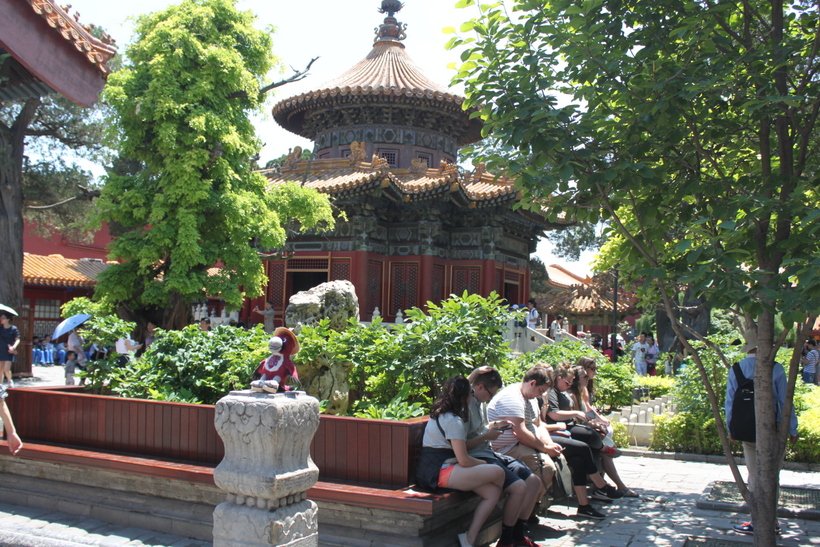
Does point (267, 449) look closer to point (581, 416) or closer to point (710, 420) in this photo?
point (581, 416)

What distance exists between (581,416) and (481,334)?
1211 millimetres

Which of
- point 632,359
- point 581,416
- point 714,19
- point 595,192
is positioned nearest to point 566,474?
point 581,416

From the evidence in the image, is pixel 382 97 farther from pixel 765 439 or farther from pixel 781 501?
pixel 765 439

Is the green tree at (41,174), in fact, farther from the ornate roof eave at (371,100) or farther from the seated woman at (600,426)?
the seated woman at (600,426)

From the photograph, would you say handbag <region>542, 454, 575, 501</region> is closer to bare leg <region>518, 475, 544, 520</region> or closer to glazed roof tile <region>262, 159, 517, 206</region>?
bare leg <region>518, 475, 544, 520</region>

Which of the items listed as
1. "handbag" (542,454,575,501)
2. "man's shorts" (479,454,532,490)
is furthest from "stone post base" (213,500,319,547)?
"handbag" (542,454,575,501)

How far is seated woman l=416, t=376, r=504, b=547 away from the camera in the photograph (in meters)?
5.12

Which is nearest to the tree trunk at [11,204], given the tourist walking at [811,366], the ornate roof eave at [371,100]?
the ornate roof eave at [371,100]

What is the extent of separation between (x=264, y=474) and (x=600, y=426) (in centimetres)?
403

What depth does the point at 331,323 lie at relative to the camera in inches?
330

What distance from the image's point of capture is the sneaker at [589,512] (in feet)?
21.1

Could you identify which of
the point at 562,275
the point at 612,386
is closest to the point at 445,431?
the point at 612,386

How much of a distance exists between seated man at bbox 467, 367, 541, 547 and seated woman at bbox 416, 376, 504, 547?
0.15 meters

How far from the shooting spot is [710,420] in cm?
917
